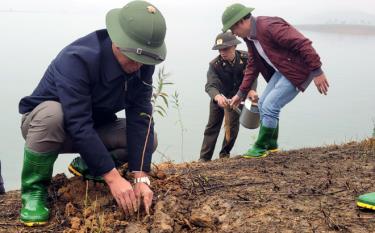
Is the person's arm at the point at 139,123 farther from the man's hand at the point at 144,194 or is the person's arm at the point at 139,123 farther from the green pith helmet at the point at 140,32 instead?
the green pith helmet at the point at 140,32

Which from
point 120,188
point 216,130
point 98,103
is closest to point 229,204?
point 120,188

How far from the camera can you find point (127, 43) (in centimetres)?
221

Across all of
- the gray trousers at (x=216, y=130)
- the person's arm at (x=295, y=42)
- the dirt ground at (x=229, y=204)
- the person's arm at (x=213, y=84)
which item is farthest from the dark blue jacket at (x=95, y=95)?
the gray trousers at (x=216, y=130)

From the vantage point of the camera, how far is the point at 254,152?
429 centimetres

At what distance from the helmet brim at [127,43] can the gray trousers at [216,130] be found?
342cm

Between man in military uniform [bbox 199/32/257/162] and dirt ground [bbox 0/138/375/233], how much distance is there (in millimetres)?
2120

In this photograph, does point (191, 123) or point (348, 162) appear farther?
point (191, 123)

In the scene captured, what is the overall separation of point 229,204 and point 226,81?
3.24 metres

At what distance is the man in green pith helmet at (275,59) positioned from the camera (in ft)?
12.8

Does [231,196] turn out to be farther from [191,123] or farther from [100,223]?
[191,123]

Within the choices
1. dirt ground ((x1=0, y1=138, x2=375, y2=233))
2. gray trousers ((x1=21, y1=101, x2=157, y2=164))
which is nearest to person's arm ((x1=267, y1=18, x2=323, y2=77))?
dirt ground ((x1=0, y1=138, x2=375, y2=233))

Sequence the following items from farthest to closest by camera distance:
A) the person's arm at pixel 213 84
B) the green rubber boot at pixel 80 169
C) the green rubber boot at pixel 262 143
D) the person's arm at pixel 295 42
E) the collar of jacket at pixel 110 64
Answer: the person's arm at pixel 213 84 → the green rubber boot at pixel 262 143 → the person's arm at pixel 295 42 → the green rubber boot at pixel 80 169 → the collar of jacket at pixel 110 64

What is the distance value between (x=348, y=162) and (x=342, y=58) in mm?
28713

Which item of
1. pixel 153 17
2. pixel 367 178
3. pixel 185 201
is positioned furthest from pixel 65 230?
pixel 367 178
